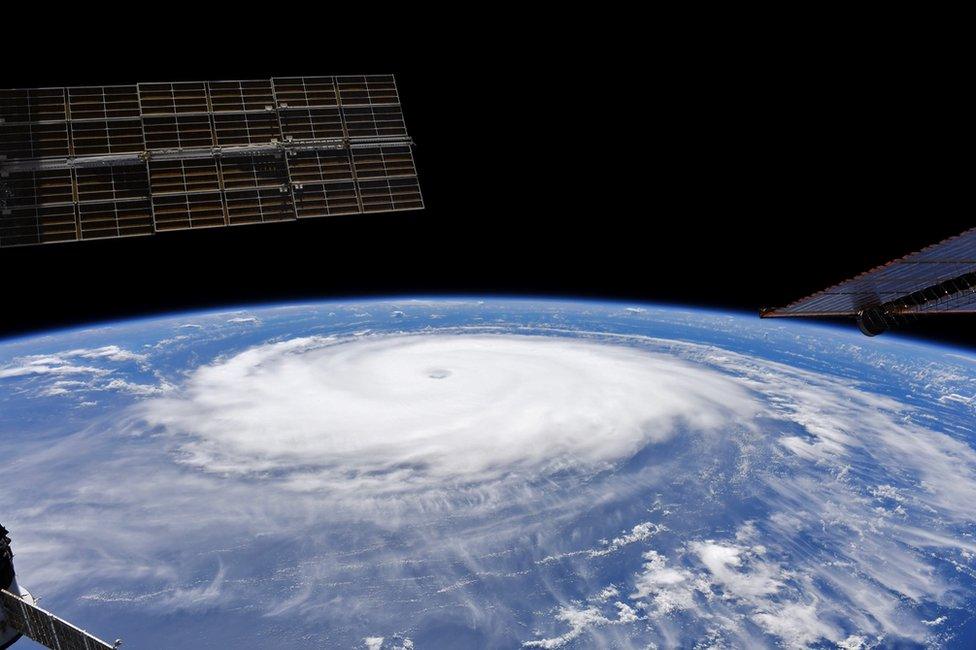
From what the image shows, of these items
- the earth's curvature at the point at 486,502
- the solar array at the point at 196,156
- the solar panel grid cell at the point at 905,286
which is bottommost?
the earth's curvature at the point at 486,502

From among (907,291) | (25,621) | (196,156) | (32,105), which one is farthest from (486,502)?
(32,105)

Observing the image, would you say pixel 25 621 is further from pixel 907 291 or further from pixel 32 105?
pixel 907 291

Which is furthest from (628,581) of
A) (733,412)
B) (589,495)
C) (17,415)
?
(17,415)

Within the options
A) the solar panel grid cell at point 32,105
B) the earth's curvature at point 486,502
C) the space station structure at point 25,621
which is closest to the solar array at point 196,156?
the solar panel grid cell at point 32,105

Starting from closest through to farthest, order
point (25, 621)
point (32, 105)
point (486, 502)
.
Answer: point (25, 621) < point (32, 105) < point (486, 502)

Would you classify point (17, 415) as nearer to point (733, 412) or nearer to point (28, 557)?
point (28, 557)

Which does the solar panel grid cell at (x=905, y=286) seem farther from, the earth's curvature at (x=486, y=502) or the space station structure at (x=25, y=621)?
the space station structure at (x=25, y=621)
